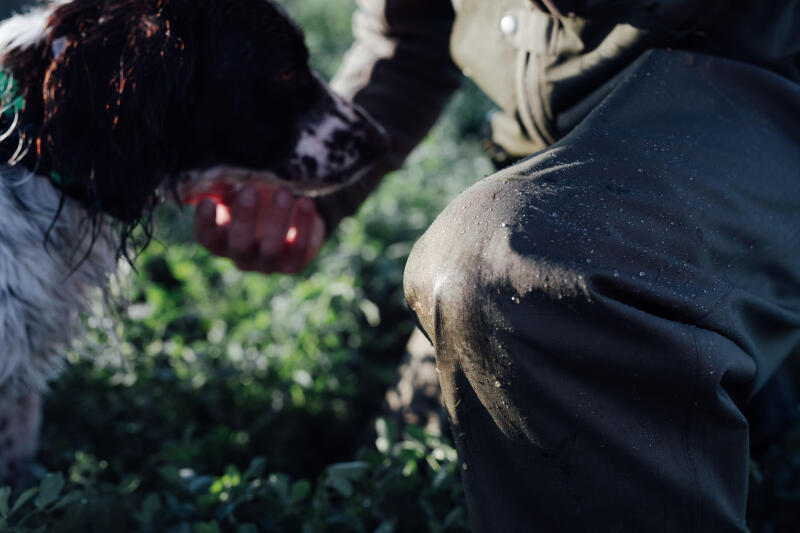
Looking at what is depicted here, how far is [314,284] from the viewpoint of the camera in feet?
8.57

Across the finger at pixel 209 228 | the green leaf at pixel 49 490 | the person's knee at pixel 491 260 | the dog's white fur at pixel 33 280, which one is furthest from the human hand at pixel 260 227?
the person's knee at pixel 491 260

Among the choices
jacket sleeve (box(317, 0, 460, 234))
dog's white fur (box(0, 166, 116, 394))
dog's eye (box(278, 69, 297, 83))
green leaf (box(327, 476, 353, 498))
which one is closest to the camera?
green leaf (box(327, 476, 353, 498))

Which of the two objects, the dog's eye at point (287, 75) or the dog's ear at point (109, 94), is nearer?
the dog's ear at point (109, 94)

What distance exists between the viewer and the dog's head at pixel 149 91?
155 centimetres

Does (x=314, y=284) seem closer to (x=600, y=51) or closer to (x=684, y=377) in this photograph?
(x=600, y=51)

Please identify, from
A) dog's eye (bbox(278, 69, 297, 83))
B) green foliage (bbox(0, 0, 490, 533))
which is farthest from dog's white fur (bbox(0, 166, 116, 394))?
dog's eye (bbox(278, 69, 297, 83))

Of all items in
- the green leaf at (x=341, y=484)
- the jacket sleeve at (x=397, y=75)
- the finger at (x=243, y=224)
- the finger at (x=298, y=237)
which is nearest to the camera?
the green leaf at (x=341, y=484)

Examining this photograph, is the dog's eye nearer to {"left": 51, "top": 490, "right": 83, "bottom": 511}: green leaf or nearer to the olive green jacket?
the olive green jacket

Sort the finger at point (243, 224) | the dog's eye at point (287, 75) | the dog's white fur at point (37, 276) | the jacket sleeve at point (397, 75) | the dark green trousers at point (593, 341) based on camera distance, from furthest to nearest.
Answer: the jacket sleeve at point (397, 75)
the finger at point (243, 224)
the dog's eye at point (287, 75)
the dog's white fur at point (37, 276)
the dark green trousers at point (593, 341)

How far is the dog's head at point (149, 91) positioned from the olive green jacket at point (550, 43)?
44cm

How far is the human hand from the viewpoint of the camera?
1.99 m

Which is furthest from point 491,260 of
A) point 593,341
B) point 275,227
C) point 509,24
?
point 275,227

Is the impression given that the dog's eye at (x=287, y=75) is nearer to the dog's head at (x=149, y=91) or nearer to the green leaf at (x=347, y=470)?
the dog's head at (x=149, y=91)

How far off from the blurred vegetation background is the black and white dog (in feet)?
0.73
